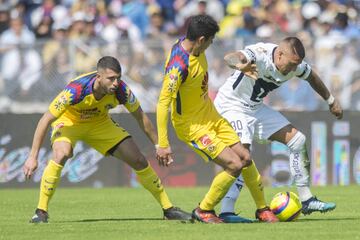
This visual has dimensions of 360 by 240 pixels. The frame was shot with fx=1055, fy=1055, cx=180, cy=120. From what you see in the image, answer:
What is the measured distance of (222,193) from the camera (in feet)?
38.2

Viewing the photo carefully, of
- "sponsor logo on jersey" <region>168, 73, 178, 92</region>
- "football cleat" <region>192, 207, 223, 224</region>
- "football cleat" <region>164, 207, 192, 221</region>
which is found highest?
"sponsor logo on jersey" <region>168, 73, 178, 92</region>

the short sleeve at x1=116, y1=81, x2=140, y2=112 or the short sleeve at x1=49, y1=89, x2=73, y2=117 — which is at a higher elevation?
the short sleeve at x1=116, y1=81, x2=140, y2=112

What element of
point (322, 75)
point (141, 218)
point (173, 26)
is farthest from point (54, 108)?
point (173, 26)

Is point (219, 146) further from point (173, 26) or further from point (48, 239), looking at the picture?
point (173, 26)

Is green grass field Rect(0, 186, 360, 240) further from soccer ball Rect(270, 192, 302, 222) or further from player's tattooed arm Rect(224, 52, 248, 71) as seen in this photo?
player's tattooed arm Rect(224, 52, 248, 71)

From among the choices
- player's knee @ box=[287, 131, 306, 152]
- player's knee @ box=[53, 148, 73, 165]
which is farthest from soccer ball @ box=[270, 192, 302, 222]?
player's knee @ box=[53, 148, 73, 165]

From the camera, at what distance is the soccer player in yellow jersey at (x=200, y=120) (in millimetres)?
11273

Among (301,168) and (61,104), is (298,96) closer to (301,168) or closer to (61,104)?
(301,168)

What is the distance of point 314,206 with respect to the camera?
41.0ft

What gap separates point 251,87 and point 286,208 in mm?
1507

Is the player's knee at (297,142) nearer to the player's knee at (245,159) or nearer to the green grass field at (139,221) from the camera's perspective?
the green grass field at (139,221)

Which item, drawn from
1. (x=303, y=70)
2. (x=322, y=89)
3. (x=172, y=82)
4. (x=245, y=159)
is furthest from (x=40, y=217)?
(x=322, y=89)

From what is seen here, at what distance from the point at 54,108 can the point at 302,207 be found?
3.16 m

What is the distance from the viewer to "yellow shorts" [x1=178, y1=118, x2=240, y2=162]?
38.2ft
